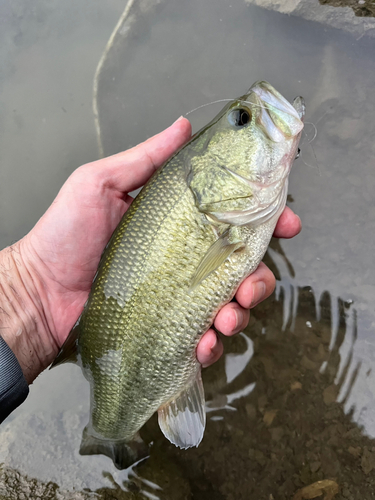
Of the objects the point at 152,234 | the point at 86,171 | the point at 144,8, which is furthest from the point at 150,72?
the point at 152,234

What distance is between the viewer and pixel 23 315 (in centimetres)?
215

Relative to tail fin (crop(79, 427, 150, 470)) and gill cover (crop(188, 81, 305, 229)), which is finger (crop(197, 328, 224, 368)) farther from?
tail fin (crop(79, 427, 150, 470))

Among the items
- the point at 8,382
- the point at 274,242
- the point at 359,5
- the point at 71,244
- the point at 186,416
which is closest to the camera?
the point at 8,382

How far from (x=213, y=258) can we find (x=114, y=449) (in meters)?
1.43

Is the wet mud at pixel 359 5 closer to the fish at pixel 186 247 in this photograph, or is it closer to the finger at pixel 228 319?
the fish at pixel 186 247

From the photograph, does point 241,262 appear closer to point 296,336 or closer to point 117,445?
point 296,336

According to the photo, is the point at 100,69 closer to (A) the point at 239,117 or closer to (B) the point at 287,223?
(A) the point at 239,117

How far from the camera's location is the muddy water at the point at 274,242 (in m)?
2.33

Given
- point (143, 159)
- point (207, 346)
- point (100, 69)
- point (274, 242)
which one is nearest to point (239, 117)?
point (143, 159)

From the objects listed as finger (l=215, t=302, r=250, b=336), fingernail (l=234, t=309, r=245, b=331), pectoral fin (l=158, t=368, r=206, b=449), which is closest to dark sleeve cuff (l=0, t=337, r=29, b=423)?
pectoral fin (l=158, t=368, r=206, b=449)

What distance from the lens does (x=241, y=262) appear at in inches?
66.8

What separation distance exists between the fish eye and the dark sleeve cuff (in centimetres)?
158

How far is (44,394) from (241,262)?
6.08 ft

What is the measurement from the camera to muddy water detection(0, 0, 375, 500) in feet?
7.65
